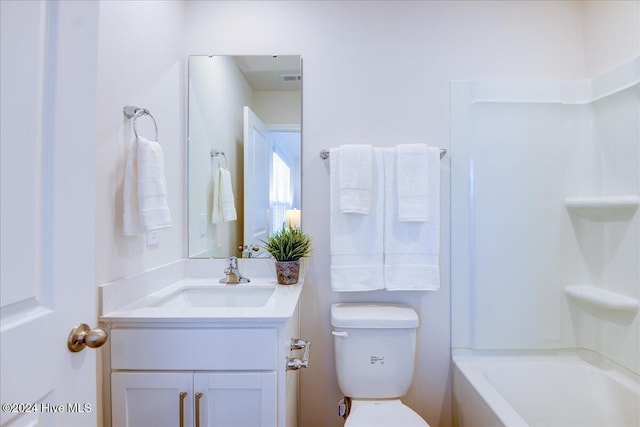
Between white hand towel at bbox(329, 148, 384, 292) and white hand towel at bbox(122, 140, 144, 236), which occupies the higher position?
white hand towel at bbox(122, 140, 144, 236)

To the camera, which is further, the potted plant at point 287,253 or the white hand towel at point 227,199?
the white hand towel at point 227,199

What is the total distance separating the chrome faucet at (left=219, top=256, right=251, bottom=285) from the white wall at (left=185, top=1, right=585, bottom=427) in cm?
36

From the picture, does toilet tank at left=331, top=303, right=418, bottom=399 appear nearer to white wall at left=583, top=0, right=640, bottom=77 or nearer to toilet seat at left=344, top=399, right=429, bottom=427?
toilet seat at left=344, top=399, right=429, bottom=427

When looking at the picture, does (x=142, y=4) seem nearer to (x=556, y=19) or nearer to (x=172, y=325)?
(x=172, y=325)

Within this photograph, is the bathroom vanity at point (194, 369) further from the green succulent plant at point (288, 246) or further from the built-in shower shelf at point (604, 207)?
the built-in shower shelf at point (604, 207)

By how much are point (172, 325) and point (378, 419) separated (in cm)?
93

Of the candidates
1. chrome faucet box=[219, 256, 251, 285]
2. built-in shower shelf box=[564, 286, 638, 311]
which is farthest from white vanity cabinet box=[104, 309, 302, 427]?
built-in shower shelf box=[564, 286, 638, 311]

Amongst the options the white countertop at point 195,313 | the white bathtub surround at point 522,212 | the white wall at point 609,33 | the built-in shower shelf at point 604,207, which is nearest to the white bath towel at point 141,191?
the white countertop at point 195,313

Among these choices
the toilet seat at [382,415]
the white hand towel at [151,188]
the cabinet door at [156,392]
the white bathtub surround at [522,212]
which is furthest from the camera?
the white bathtub surround at [522,212]

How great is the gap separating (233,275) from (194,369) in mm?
568

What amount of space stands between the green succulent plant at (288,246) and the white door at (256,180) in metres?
0.13

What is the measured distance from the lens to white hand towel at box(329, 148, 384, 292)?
5.49 ft

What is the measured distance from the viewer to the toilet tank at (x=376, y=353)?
1603 millimetres

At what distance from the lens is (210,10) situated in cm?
179
